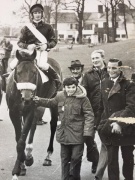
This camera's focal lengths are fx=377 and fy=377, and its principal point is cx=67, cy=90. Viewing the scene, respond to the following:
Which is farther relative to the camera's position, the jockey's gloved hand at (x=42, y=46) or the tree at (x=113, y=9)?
the jockey's gloved hand at (x=42, y=46)

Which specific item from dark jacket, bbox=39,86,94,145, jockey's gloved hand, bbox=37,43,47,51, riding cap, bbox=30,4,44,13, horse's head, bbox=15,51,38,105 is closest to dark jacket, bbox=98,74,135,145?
dark jacket, bbox=39,86,94,145

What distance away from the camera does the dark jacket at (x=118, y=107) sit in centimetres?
422

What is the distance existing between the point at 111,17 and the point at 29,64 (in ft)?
5.34

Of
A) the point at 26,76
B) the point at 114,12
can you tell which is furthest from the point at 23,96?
the point at 114,12

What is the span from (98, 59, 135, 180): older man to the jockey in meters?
1.88

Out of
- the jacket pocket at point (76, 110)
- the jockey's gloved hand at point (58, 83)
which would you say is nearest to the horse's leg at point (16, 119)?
the jockey's gloved hand at point (58, 83)

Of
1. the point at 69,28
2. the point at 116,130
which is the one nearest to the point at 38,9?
the point at 69,28

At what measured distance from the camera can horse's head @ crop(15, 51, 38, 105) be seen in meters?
5.21

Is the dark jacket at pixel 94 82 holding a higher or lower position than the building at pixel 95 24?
lower

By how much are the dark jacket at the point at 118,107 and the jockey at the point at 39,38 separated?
183 cm

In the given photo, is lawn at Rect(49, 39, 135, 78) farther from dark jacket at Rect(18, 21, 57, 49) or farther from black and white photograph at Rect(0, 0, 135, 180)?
dark jacket at Rect(18, 21, 57, 49)

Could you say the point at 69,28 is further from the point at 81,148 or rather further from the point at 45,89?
the point at 81,148

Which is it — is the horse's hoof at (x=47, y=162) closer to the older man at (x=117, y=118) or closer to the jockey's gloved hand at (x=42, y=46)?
the older man at (x=117, y=118)

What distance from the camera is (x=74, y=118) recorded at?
475 cm
